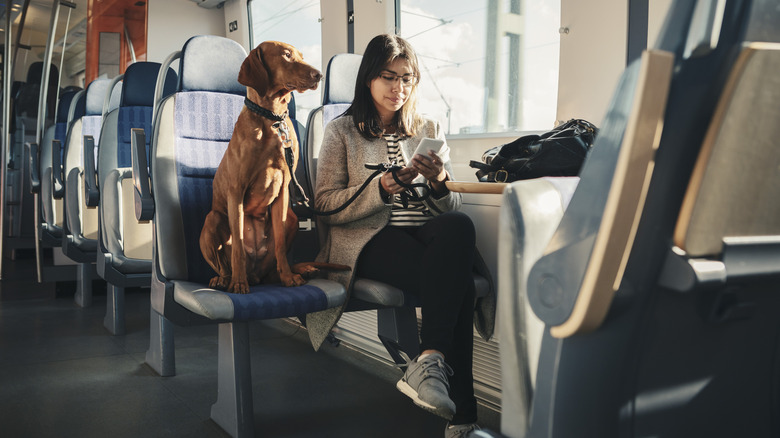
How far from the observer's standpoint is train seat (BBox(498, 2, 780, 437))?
16.1 inches

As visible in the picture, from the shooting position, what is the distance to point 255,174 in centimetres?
181

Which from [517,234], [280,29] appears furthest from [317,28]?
[517,234]

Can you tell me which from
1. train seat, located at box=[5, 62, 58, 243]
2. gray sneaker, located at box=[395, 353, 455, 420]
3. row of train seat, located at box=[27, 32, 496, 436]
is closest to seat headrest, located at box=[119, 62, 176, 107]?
row of train seat, located at box=[27, 32, 496, 436]

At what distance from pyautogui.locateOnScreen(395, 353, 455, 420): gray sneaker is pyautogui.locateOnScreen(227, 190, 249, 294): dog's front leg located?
54cm

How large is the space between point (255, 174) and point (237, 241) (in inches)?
8.1

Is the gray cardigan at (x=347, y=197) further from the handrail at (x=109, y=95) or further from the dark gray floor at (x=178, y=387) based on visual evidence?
the handrail at (x=109, y=95)

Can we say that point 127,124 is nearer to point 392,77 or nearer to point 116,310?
point 116,310

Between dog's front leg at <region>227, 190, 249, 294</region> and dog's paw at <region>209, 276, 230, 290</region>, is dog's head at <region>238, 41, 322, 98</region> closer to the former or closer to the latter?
dog's front leg at <region>227, 190, 249, 294</region>

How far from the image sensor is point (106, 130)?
120 inches

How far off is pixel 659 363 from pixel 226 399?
61.3 inches

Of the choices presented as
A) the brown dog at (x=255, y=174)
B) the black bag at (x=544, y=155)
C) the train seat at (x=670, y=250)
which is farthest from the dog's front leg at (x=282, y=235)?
the train seat at (x=670, y=250)

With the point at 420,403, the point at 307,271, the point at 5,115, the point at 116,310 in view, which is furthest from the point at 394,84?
the point at 5,115

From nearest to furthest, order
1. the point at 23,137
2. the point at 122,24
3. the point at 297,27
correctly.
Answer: the point at 297,27
the point at 23,137
the point at 122,24

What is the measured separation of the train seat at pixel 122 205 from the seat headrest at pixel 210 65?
54 centimetres
